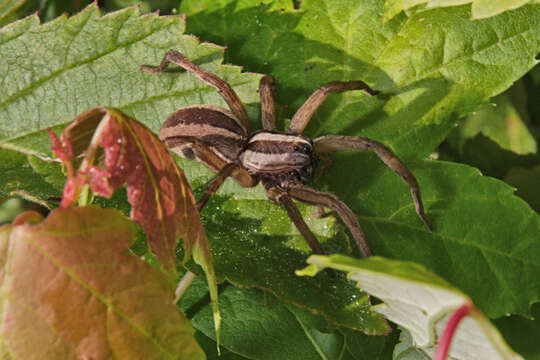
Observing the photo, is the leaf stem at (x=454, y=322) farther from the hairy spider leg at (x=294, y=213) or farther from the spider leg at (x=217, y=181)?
the spider leg at (x=217, y=181)

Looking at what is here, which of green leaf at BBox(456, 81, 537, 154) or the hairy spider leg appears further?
green leaf at BBox(456, 81, 537, 154)

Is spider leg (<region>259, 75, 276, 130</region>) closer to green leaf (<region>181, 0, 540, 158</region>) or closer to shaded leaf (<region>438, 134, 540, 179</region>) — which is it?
green leaf (<region>181, 0, 540, 158</region>)

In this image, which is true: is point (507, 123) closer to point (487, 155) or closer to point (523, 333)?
point (487, 155)

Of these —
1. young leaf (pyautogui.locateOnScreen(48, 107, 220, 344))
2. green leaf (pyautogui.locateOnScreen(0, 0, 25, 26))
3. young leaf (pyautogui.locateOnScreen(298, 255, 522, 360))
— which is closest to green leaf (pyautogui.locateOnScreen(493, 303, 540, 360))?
young leaf (pyautogui.locateOnScreen(298, 255, 522, 360))

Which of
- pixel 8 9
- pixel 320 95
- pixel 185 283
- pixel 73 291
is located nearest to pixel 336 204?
pixel 320 95

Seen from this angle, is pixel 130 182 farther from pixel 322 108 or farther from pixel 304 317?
pixel 322 108

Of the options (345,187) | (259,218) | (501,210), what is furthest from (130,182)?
(501,210)
